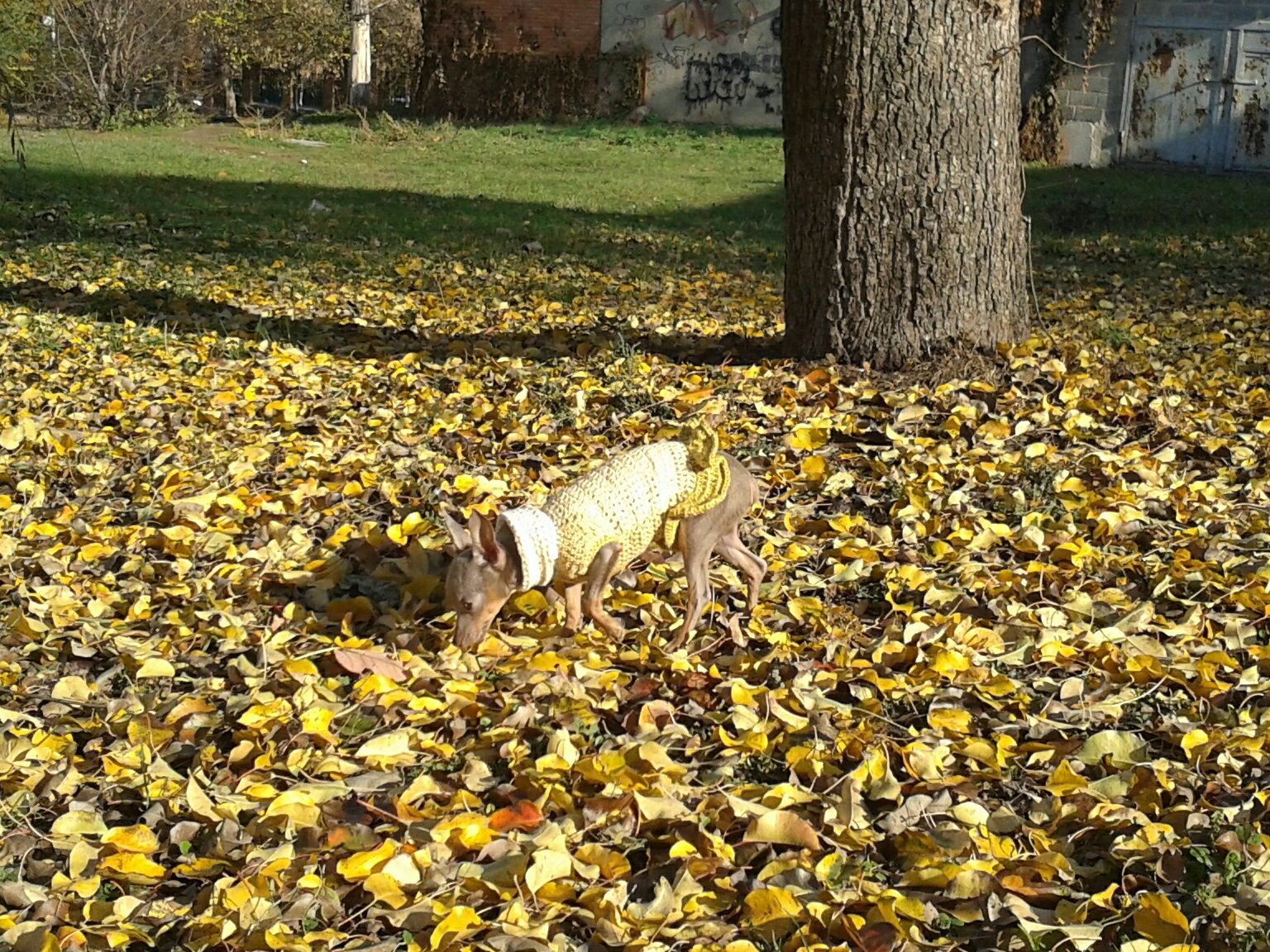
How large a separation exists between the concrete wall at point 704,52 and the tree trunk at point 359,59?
19.4 ft

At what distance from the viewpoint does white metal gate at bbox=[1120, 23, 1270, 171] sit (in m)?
20.2

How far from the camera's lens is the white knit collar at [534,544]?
3.35m

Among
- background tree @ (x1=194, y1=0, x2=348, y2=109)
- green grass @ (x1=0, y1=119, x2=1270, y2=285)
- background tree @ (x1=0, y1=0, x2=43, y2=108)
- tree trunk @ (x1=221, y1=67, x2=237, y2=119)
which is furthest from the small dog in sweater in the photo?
tree trunk @ (x1=221, y1=67, x2=237, y2=119)

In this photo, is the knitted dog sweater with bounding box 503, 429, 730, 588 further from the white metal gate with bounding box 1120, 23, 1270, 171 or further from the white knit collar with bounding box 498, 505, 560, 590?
the white metal gate with bounding box 1120, 23, 1270, 171

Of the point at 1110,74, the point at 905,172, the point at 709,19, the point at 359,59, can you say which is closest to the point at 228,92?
the point at 359,59

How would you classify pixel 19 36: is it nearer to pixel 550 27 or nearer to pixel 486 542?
pixel 550 27

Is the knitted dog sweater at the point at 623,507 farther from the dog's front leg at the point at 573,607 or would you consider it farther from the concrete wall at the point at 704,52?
the concrete wall at the point at 704,52

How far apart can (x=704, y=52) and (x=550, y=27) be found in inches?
132

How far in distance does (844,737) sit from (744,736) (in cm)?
23

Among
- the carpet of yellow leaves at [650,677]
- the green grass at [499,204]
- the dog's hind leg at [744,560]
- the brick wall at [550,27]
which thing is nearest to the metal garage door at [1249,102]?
the green grass at [499,204]

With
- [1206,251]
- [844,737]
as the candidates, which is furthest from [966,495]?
[1206,251]

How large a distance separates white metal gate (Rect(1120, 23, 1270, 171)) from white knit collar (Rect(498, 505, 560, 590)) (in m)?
19.8

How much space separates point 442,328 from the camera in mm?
7375

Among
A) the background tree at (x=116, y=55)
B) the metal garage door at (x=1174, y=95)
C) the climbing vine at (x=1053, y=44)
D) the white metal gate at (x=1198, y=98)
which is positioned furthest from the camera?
the background tree at (x=116, y=55)
